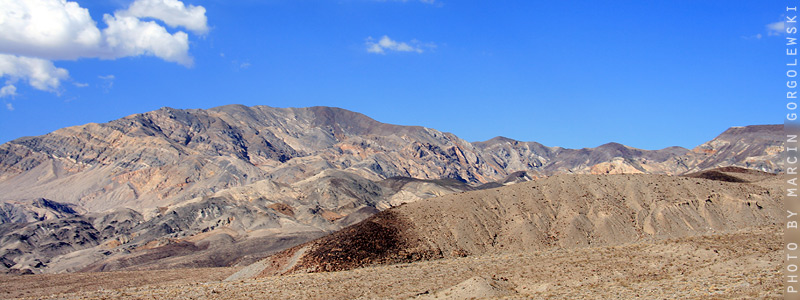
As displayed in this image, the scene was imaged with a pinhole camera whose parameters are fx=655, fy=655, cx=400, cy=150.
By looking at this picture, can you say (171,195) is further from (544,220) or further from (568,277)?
(568,277)

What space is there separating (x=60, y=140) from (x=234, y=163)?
2177 inches

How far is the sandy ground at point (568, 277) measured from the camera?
2608 centimetres

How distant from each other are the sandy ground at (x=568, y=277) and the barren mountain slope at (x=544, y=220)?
3.22 meters

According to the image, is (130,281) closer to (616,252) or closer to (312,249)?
(312,249)

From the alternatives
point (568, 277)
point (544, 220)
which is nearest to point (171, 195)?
point (544, 220)

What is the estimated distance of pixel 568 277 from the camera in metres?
32.0

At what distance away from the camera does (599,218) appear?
47812 mm

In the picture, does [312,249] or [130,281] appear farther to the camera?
[130,281]

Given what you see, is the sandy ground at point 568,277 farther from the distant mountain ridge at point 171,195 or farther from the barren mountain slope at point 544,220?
the distant mountain ridge at point 171,195

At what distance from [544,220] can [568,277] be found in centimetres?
1656

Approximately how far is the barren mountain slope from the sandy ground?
3222 mm

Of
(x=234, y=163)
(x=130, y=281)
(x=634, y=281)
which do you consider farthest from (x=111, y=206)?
(x=634, y=281)

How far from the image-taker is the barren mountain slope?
44562 mm

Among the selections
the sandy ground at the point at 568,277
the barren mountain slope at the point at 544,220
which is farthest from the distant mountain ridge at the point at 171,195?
the sandy ground at the point at 568,277
